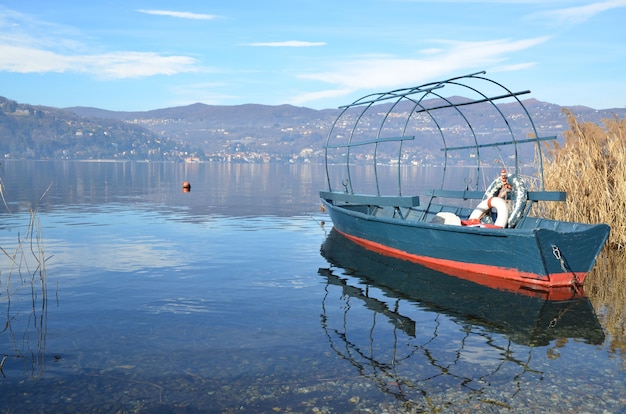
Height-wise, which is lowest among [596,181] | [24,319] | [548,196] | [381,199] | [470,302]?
[470,302]

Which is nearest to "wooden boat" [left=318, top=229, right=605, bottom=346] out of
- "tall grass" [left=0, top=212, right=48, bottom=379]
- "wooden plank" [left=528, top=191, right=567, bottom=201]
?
"wooden plank" [left=528, top=191, right=567, bottom=201]

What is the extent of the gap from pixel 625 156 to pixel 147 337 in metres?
12.9

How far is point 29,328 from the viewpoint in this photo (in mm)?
9164

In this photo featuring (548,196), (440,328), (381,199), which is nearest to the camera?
(440,328)

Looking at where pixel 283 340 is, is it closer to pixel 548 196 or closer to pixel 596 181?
pixel 548 196

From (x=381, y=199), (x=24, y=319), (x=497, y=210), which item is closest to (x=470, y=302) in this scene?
(x=497, y=210)

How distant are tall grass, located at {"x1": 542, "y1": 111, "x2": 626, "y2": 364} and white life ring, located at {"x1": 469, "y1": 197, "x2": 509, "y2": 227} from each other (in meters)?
2.34

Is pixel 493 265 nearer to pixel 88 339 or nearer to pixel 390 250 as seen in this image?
pixel 390 250

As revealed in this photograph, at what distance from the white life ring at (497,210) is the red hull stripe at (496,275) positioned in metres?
1.60

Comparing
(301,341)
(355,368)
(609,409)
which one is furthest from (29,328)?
(609,409)

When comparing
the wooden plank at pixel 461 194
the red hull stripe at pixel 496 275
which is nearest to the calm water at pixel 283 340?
the red hull stripe at pixel 496 275

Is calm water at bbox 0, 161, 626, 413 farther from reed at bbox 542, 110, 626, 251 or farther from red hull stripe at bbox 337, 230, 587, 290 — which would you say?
reed at bbox 542, 110, 626, 251

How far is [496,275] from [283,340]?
6449 millimetres

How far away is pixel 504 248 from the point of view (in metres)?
12.7
